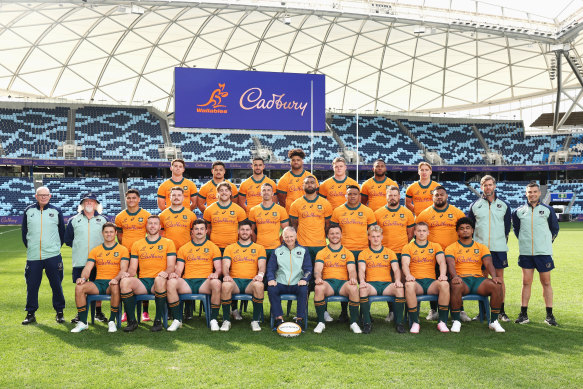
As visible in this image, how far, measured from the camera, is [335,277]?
6.83 metres

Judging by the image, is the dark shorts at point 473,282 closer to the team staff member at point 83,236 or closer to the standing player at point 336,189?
the standing player at point 336,189

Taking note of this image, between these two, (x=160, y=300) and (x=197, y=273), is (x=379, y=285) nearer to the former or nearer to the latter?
(x=197, y=273)

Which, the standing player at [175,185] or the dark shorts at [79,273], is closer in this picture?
the dark shorts at [79,273]

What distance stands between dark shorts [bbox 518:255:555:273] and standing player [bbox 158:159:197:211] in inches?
216

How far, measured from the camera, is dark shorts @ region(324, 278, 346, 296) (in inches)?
265

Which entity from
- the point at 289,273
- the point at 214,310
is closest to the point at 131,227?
the point at 214,310

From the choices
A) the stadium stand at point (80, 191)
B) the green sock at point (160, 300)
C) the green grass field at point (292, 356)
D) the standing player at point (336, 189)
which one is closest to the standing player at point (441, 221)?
the green grass field at point (292, 356)

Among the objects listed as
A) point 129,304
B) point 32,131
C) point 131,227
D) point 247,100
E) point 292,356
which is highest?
point 247,100

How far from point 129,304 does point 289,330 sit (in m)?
2.24

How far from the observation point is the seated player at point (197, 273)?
Result: 6.61 m

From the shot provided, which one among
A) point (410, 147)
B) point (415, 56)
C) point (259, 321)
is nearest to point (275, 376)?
point (259, 321)

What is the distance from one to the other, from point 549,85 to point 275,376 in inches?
1499

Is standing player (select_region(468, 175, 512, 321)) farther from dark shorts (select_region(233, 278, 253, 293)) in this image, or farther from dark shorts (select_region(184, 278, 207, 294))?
dark shorts (select_region(184, 278, 207, 294))

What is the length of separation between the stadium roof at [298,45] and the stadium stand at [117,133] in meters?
1.52
